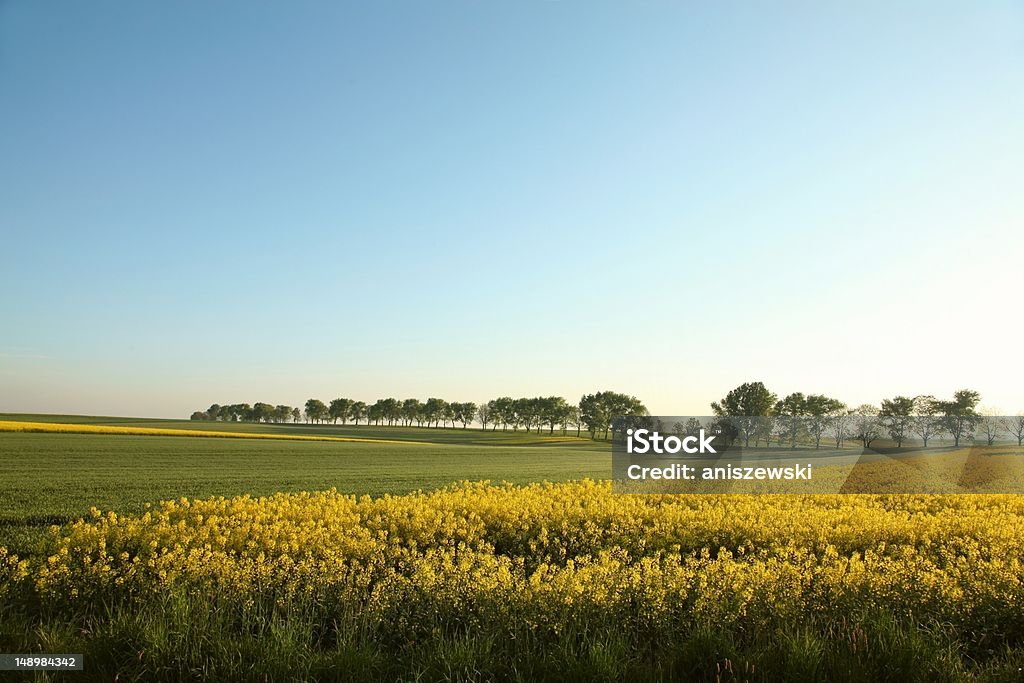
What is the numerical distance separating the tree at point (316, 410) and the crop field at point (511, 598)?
517ft

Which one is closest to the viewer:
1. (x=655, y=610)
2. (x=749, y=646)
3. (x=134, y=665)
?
(x=134, y=665)

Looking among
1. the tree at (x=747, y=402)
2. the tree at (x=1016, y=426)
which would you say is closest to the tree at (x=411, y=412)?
the tree at (x=747, y=402)

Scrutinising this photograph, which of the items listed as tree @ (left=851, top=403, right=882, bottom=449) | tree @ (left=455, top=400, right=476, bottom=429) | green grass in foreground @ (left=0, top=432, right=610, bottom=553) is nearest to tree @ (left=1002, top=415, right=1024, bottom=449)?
tree @ (left=851, top=403, right=882, bottom=449)

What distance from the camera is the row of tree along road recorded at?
29422mm

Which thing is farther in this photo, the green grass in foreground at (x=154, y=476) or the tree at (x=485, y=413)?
the tree at (x=485, y=413)

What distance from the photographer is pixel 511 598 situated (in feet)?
20.0

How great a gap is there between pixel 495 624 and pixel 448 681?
1291 millimetres

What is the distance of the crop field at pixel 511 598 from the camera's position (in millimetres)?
4879

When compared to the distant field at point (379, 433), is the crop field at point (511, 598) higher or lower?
Result: higher

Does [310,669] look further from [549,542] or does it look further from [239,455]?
[239,455]

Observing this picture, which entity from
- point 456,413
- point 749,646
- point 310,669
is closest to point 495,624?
point 310,669

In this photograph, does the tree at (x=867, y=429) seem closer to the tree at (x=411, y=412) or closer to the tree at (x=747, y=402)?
the tree at (x=747, y=402)

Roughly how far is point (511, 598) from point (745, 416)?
164ft

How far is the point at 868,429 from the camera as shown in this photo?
96.6 ft
